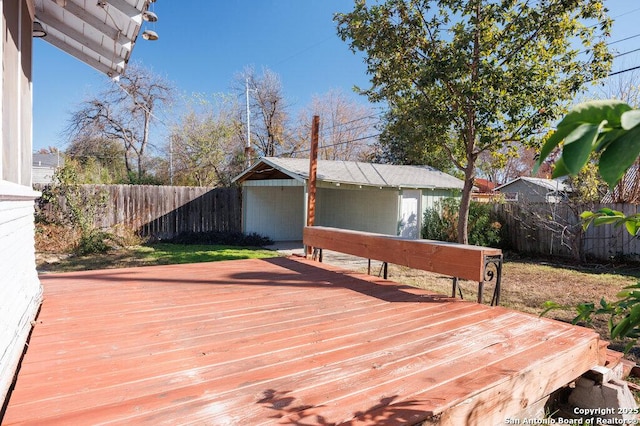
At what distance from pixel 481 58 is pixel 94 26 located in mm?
7181

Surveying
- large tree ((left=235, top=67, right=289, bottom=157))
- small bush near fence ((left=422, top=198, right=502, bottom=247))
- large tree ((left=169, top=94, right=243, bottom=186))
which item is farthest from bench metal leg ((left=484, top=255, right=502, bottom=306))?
large tree ((left=235, top=67, right=289, bottom=157))

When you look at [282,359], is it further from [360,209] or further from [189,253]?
[360,209]

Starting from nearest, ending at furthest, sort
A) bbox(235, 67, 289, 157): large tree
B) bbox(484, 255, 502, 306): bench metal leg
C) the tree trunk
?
Result: bbox(484, 255, 502, 306): bench metal leg
the tree trunk
bbox(235, 67, 289, 157): large tree

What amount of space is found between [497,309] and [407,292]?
0.96m

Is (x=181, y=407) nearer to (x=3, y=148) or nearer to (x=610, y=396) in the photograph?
(x=3, y=148)

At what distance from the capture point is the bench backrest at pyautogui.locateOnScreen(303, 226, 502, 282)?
3838mm

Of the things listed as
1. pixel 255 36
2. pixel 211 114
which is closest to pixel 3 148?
pixel 211 114

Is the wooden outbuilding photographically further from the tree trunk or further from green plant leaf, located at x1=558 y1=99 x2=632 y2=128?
green plant leaf, located at x1=558 y1=99 x2=632 y2=128

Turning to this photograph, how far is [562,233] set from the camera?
10531mm

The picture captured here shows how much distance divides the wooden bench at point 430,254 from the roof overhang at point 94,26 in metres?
3.51

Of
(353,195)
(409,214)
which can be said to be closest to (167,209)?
(353,195)

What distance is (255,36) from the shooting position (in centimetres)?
2402

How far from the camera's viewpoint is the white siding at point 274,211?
46.2ft

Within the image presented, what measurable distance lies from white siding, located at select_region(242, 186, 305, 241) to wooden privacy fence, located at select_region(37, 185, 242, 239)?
0.49m
